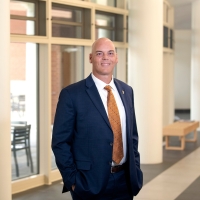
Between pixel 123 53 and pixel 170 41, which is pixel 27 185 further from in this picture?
pixel 170 41

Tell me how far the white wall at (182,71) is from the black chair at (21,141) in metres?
14.6

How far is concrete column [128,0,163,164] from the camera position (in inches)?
366

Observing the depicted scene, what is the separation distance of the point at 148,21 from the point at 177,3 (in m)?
5.38

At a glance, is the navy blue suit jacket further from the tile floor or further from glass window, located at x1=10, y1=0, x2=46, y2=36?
glass window, located at x1=10, y1=0, x2=46, y2=36

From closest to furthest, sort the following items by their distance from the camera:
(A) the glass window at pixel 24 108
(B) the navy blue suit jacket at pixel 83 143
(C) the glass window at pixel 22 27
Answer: (B) the navy blue suit jacket at pixel 83 143
(C) the glass window at pixel 22 27
(A) the glass window at pixel 24 108

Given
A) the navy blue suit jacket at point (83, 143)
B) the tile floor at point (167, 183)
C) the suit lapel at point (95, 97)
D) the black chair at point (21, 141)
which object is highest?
the suit lapel at point (95, 97)

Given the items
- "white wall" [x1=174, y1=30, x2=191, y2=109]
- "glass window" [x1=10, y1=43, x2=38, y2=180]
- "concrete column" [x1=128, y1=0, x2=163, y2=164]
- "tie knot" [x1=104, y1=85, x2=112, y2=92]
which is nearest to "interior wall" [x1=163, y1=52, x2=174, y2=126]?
"concrete column" [x1=128, y1=0, x2=163, y2=164]

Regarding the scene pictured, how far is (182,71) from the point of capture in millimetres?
21641

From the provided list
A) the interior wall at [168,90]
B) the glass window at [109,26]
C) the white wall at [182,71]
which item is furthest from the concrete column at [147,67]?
the white wall at [182,71]

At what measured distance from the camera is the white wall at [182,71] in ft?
70.3

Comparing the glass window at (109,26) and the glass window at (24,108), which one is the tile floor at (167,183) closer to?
the glass window at (24,108)

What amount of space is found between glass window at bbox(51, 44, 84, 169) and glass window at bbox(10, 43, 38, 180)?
0.44 meters

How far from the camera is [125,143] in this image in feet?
11.2

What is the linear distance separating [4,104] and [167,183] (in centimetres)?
333
